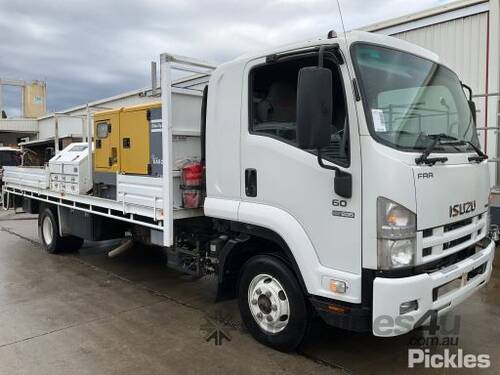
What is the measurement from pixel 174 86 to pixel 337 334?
111 inches

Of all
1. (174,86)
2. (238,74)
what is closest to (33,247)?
(174,86)

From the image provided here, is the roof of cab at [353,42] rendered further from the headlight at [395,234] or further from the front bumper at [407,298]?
the front bumper at [407,298]

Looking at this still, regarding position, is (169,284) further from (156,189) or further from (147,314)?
(156,189)

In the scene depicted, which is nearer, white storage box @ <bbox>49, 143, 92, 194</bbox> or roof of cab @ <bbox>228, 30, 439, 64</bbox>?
roof of cab @ <bbox>228, 30, 439, 64</bbox>

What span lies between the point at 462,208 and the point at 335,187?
3.38ft

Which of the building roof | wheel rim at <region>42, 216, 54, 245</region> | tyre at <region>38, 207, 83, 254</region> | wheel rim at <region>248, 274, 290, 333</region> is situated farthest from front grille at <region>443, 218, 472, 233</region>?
wheel rim at <region>42, 216, 54, 245</region>

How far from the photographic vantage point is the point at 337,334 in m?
4.29

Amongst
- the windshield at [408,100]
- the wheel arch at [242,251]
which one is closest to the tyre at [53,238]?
the wheel arch at [242,251]

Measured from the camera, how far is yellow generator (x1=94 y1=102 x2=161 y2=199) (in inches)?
204

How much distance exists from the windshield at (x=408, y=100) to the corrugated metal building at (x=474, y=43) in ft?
12.0

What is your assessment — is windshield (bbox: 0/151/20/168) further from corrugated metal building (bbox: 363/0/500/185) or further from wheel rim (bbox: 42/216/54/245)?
corrugated metal building (bbox: 363/0/500/185)

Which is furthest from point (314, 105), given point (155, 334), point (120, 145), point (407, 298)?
point (120, 145)

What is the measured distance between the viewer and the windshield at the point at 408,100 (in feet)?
10.5

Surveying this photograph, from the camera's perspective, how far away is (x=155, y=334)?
14.3 feet
